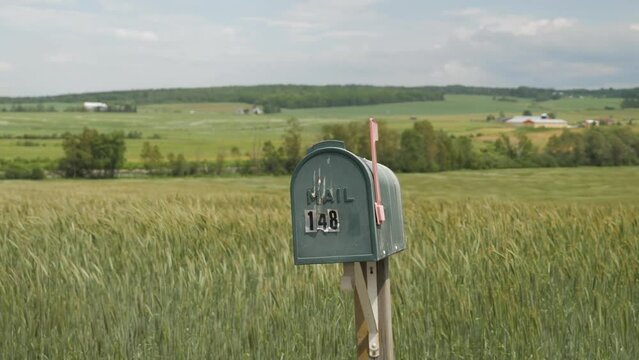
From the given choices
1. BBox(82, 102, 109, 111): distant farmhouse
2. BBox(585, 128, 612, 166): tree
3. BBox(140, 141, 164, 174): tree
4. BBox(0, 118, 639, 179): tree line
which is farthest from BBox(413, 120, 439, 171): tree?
BBox(82, 102, 109, 111): distant farmhouse

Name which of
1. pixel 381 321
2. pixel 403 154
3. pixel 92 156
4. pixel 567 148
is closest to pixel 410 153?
pixel 403 154

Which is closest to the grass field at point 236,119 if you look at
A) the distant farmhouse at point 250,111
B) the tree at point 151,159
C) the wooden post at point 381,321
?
the distant farmhouse at point 250,111

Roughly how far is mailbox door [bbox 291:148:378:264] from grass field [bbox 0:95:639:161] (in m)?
46.9

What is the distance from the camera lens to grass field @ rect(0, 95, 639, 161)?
193 ft

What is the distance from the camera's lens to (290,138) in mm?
37500

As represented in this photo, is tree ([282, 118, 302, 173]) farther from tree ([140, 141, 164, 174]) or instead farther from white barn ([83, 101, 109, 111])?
white barn ([83, 101, 109, 111])

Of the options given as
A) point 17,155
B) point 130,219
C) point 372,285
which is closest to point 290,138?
point 17,155

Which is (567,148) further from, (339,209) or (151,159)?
(339,209)

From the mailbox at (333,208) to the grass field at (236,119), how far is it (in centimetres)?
4693

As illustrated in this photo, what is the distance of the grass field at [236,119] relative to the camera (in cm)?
5897

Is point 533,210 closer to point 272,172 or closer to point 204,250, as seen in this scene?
point 204,250

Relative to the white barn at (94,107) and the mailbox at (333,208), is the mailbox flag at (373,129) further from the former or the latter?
the white barn at (94,107)

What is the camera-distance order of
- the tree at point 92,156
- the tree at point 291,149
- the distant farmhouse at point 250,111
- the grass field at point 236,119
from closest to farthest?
the tree at point 291,149, the tree at point 92,156, the grass field at point 236,119, the distant farmhouse at point 250,111

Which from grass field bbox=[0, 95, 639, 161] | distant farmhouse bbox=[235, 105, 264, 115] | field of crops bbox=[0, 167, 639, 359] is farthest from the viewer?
distant farmhouse bbox=[235, 105, 264, 115]
